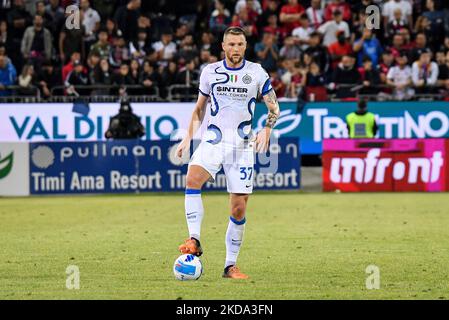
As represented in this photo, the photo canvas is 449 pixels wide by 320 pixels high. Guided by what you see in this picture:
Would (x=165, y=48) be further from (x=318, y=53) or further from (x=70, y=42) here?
(x=318, y=53)

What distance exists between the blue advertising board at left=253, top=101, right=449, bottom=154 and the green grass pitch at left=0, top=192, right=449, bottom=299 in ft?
8.18

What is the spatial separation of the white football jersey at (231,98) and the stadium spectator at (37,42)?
681 inches

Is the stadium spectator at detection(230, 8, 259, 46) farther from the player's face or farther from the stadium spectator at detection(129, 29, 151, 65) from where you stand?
the player's face

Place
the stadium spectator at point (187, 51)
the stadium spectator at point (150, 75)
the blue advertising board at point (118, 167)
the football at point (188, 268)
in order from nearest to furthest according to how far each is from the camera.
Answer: the football at point (188, 268) < the blue advertising board at point (118, 167) < the stadium spectator at point (150, 75) < the stadium spectator at point (187, 51)

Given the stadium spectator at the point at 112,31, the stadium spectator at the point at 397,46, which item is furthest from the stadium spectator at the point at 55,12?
the stadium spectator at the point at 397,46

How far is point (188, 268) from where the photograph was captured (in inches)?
425

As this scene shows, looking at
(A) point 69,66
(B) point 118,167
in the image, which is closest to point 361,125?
(B) point 118,167

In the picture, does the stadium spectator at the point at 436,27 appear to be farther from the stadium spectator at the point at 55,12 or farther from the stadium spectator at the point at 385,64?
the stadium spectator at the point at 55,12

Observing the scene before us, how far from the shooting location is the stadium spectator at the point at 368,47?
2812 cm

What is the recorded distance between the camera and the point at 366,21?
27078 millimetres

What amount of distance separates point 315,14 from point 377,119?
4.20 meters

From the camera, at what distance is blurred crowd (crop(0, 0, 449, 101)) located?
2709 centimetres

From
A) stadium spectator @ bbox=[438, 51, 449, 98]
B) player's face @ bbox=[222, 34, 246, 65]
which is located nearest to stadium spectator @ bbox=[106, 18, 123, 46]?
stadium spectator @ bbox=[438, 51, 449, 98]
